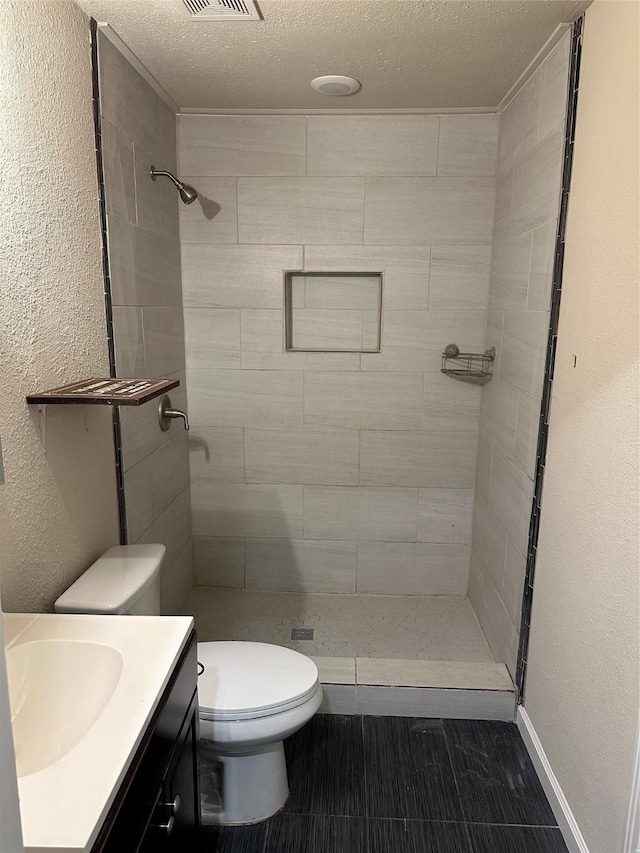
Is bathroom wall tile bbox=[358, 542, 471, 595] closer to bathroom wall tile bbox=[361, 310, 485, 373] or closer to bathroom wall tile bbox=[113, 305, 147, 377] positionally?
bathroom wall tile bbox=[361, 310, 485, 373]

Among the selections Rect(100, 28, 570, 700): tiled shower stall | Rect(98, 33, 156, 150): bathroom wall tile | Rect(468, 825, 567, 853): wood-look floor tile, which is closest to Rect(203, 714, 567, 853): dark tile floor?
Rect(468, 825, 567, 853): wood-look floor tile

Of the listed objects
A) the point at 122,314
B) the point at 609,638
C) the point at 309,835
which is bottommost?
the point at 309,835

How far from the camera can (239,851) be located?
1.71 m

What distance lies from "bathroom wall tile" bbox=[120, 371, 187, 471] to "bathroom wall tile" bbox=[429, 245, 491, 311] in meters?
1.26

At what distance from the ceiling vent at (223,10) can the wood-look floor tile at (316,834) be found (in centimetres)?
234

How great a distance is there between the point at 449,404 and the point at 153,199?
1558 millimetres

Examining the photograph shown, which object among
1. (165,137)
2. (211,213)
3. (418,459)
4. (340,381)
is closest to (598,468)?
(418,459)

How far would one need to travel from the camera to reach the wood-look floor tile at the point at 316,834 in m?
1.72

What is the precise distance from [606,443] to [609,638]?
1.56 ft

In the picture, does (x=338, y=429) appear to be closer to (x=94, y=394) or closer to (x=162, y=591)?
(x=162, y=591)

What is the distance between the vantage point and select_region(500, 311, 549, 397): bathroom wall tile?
2.00 meters

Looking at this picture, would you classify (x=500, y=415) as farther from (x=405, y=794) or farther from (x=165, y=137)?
(x=165, y=137)

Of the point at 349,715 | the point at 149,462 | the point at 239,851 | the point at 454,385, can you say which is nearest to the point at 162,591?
the point at 149,462

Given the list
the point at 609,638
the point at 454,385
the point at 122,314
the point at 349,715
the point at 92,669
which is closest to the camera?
the point at 92,669
